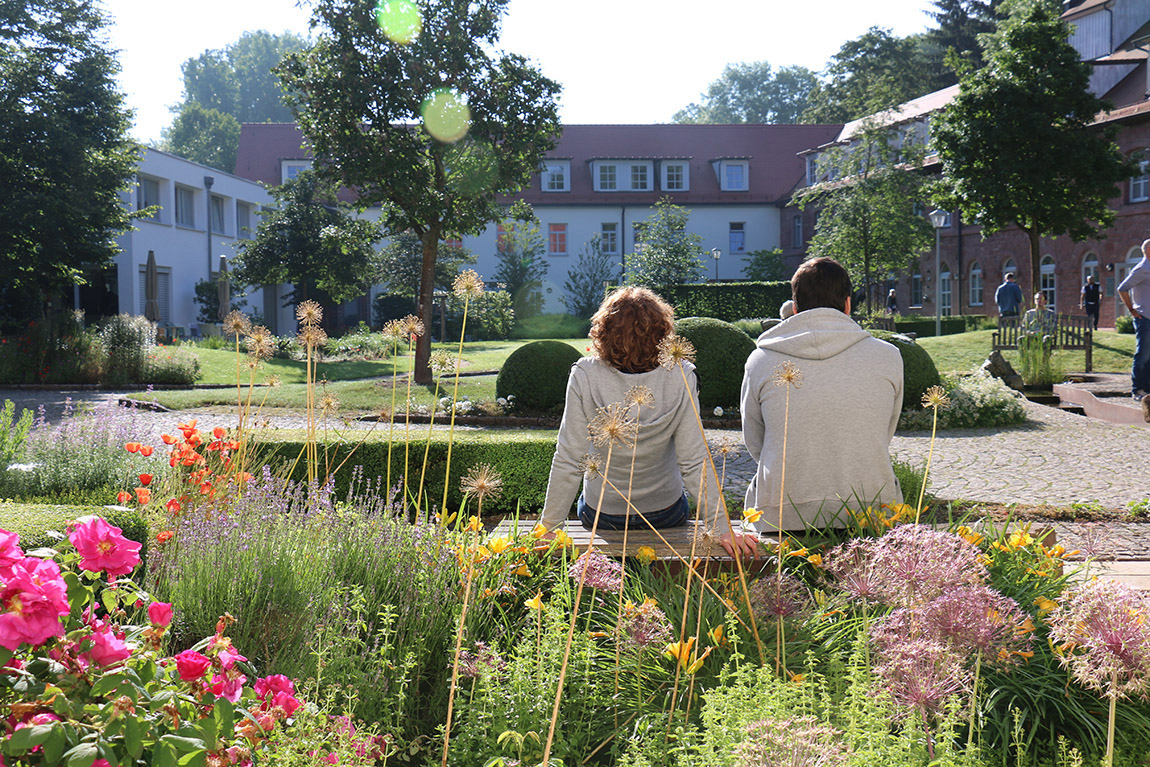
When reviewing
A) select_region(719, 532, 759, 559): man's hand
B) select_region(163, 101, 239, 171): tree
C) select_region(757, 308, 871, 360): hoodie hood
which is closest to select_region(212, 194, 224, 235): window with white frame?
select_region(163, 101, 239, 171): tree

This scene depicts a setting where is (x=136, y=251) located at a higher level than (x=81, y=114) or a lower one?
lower

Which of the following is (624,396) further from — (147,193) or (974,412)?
(147,193)

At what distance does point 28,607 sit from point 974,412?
1243cm

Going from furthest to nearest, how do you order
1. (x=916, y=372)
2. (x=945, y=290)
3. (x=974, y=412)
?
1. (x=945, y=290)
2. (x=916, y=372)
3. (x=974, y=412)

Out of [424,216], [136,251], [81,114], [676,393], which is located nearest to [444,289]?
[136,251]

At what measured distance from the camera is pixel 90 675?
151 cm

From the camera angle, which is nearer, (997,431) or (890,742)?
(890,742)

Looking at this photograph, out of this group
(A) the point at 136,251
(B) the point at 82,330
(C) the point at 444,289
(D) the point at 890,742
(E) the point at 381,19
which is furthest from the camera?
(C) the point at 444,289

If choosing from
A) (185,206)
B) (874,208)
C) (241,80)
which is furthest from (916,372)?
(241,80)

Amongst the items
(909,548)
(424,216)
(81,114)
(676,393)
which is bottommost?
(909,548)

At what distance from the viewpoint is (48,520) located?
10.7 feet

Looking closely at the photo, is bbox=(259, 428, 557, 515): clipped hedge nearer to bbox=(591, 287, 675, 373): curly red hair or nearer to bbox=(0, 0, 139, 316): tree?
bbox=(591, 287, 675, 373): curly red hair

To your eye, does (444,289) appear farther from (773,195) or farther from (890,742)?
(890,742)

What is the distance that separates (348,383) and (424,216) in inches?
136
